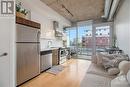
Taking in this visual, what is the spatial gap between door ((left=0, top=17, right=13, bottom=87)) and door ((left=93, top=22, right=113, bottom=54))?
5406 mm

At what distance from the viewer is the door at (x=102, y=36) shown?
6662 mm

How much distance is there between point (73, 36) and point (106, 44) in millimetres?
2480

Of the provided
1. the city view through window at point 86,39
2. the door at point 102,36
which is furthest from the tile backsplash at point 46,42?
the door at point 102,36

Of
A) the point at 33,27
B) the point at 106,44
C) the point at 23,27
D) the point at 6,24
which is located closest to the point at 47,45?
the point at 33,27

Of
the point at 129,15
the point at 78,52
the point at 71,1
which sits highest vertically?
the point at 71,1

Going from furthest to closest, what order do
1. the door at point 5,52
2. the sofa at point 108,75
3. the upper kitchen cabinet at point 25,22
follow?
the upper kitchen cabinet at point 25,22, the door at point 5,52, the sofa at point 108,75

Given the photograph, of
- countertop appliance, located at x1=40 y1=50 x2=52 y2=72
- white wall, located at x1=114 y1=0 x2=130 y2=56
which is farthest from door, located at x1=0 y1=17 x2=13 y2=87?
white wall, located at x1=114 y1=0 x2=130 y2=56

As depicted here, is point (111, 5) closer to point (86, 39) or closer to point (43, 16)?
point (43, 16)

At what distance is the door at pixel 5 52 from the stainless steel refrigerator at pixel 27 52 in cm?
31

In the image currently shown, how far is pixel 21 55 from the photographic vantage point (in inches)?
115

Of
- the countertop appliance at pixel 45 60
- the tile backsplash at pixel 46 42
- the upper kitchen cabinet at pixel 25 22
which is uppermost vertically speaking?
the upper kitchen cabinet at pixel 25 22

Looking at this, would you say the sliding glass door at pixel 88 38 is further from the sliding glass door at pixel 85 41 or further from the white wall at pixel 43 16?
the white wall at pixel 43 16

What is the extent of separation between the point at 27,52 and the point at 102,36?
5.30m

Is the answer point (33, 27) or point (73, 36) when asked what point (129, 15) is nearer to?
point (33, 27)
